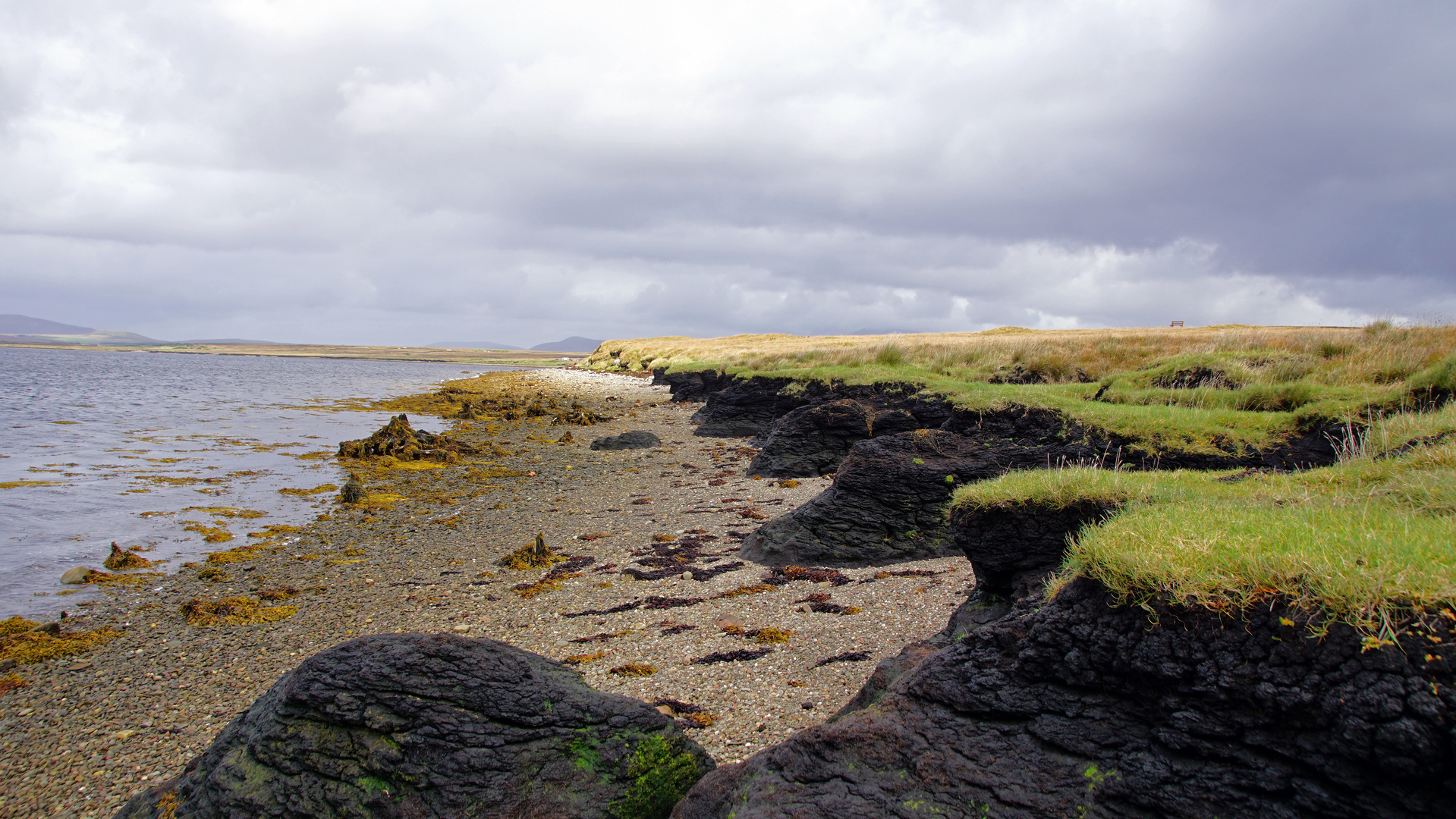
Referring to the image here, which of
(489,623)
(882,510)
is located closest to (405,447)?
(489,623)

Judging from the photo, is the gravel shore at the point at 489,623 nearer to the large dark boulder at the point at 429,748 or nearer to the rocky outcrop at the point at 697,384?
the large dark boulder at the point at 429,748

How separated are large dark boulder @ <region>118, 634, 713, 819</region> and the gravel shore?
3.81 ft

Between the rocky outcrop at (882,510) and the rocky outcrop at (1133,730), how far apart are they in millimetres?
6114

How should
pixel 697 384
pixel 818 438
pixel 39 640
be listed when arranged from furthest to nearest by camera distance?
pixel 697 384 < pixel 818 438 < pixel 39 640

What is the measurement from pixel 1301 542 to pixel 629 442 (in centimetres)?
2203

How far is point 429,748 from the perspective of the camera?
4.51 metres

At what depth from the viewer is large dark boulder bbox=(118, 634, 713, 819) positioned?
4.36m

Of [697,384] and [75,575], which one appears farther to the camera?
[697,384]

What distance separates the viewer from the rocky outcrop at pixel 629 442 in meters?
24.3

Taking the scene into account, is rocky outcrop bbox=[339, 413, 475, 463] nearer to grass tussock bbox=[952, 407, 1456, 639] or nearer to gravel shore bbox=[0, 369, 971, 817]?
gravel shore bbox=[0, 369, 971, 817]

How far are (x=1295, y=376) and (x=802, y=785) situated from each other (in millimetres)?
15197

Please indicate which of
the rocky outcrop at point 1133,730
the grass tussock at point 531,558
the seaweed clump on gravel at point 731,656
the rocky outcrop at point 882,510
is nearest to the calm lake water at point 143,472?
the grass tussock at point 531,558

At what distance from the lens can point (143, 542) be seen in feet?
45.7

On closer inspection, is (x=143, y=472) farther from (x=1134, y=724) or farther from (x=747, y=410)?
(x=1134, y=724)
